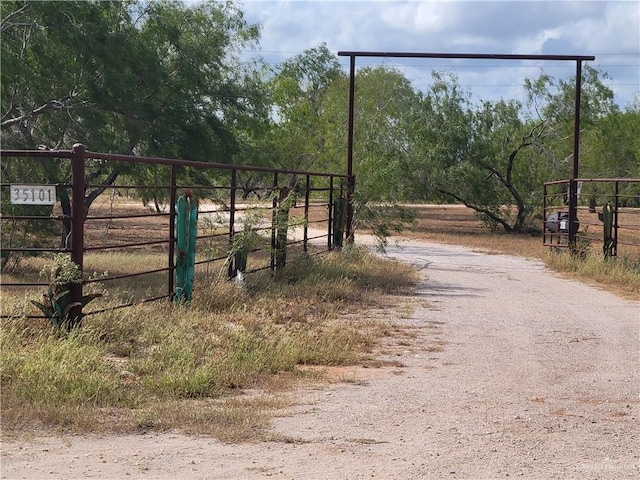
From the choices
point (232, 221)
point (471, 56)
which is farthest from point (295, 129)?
point (232, 221)

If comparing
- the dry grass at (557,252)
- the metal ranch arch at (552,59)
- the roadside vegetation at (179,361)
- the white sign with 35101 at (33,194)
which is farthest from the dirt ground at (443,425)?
the metal ranch arch at (552,59)

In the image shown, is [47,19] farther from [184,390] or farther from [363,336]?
[184,390]

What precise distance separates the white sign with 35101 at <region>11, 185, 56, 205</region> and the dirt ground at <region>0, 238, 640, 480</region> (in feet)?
10.2

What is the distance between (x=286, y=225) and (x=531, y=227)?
24.8 m

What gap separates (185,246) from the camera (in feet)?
37.7

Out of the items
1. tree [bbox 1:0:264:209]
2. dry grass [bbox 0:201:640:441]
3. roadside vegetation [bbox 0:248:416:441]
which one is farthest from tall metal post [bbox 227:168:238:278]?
tree [bbox 1:0:264:209]

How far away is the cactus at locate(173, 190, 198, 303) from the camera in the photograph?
11328mm

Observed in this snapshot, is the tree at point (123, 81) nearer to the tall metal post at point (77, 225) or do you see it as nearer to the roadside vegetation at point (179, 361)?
the roadside vegetation at point (179, 361)

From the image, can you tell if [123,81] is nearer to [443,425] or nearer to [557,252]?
[557,252]

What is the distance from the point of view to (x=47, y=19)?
734 inches

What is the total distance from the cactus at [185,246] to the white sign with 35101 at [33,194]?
2725mm

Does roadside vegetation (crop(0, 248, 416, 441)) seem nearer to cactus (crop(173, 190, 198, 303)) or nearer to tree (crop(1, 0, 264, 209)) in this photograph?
cactus (crop(173, 190, 198, 303))

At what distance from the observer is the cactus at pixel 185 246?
11328 mm

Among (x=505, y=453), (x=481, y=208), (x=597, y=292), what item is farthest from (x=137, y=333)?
(x=481, y=208)
